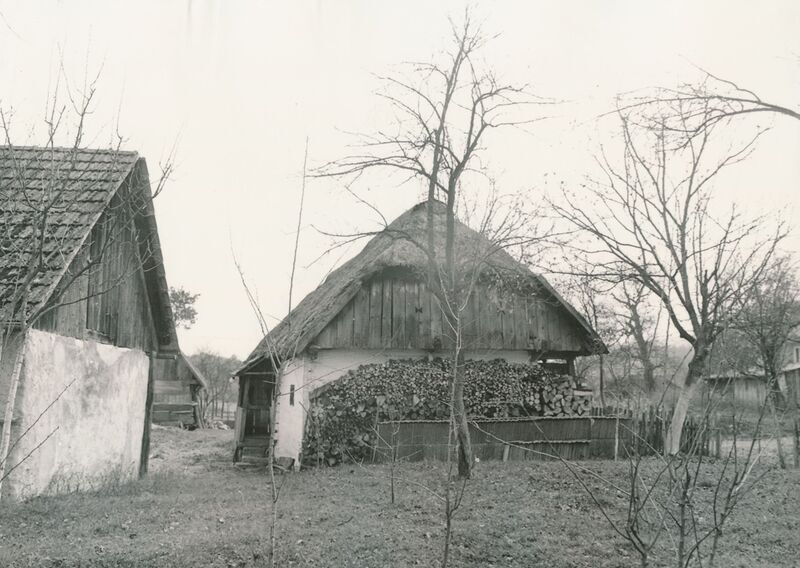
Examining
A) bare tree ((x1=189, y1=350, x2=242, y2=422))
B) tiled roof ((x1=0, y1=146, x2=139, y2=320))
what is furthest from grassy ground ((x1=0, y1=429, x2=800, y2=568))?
bare tree ((x1=189, y1=350, x2=242, y2=422))

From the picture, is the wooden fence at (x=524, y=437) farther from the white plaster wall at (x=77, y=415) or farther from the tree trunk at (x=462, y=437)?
the white plaster wall at (x=77, y=415)

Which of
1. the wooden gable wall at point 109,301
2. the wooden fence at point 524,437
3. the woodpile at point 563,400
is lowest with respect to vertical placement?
the wooden fence at point 524,437

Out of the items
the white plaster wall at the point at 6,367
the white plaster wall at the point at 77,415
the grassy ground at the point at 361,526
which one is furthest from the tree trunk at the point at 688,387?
the white plaster wall at the point at 6,367

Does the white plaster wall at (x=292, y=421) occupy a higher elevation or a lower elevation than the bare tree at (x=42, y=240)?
lower

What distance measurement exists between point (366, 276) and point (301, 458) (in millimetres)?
4324

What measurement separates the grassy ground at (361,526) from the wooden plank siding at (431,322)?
160 inches

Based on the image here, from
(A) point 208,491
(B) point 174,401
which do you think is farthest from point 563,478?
(B) point 174,401

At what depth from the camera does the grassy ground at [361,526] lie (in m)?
6.40

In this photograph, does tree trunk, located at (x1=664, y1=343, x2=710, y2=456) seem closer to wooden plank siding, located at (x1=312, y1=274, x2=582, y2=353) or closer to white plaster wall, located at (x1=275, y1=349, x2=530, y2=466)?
wooden plank siding, located at (x1=312, y1=274, x2=582, y2=353)

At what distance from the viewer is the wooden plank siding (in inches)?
578

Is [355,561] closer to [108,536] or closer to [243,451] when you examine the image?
[108,536]

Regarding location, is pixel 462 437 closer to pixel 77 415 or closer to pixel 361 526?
pixel 361 526

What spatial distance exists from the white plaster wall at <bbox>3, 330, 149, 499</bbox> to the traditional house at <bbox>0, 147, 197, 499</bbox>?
2 cm

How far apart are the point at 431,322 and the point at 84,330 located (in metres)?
7.73
